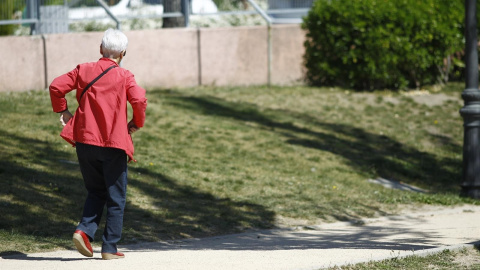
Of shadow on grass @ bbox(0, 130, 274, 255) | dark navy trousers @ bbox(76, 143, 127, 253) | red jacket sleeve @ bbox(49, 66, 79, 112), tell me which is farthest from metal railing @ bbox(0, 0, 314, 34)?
dark navy trousers @ bbox(76, 143, 127, 253)

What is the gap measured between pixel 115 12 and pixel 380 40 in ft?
16.0

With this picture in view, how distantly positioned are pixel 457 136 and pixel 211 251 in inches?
300

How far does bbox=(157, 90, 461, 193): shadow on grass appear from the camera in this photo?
1070 centimetres

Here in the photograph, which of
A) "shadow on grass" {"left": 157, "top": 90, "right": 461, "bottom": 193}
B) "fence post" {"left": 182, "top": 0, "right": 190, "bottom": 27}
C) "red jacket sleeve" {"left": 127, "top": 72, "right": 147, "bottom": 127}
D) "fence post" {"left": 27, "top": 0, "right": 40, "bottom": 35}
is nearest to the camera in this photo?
"red jacket sleeve" {"left": 127, "top": 72, "right": 147, "bottom": 127}

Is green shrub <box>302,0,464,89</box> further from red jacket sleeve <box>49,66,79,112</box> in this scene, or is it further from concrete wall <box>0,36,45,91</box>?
red jacket sleeve <box>49,66,79,112</box>

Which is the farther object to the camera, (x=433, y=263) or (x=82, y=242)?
(x=433, y=263)

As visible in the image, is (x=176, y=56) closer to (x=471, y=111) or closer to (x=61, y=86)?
(x=471, y=111)

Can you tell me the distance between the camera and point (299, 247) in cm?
659

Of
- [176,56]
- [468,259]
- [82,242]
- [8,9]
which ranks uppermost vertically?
[8,9]

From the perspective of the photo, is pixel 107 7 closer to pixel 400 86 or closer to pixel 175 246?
pixel 400 86

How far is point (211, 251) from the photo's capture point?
247 inches

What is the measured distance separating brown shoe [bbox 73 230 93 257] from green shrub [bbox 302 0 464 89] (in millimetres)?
9490

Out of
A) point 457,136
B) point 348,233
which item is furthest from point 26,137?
point 457,136

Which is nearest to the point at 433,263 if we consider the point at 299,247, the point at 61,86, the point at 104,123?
the point at 299,247
